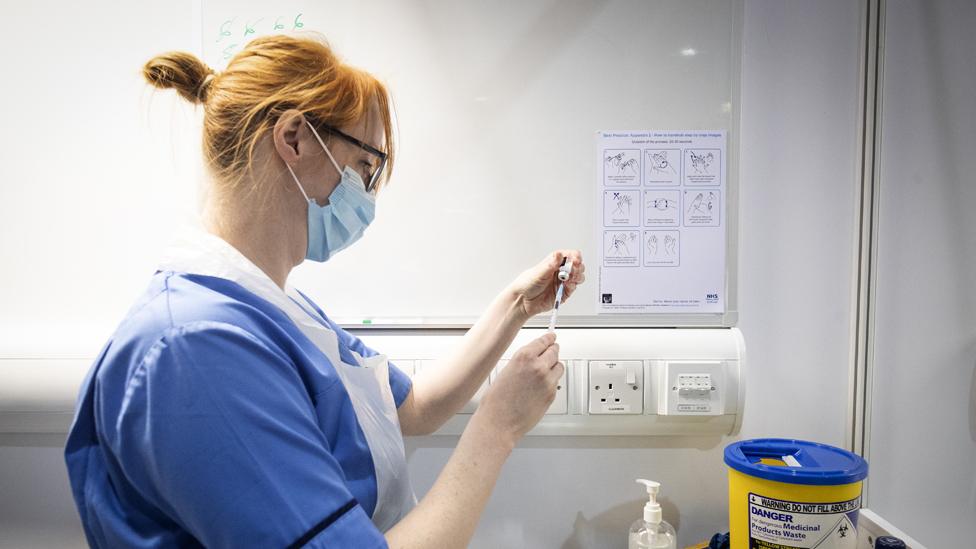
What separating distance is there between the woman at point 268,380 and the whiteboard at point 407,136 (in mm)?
285

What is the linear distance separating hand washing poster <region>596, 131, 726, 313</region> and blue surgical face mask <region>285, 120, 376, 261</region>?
51cm

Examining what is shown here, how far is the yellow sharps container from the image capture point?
848 millimetres

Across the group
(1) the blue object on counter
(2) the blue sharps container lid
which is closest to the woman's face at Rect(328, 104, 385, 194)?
(2) the blue sharps container lid

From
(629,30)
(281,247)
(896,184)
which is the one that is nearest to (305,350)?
(281,247)

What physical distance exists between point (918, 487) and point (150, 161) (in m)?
1.58

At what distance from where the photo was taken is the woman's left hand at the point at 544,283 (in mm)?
983

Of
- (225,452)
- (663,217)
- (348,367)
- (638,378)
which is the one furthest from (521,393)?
(663,217)

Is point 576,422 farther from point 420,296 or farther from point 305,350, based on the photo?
point 305,350

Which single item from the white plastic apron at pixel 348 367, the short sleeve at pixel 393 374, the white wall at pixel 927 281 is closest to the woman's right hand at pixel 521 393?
the white plastic apron at pixel 348 367

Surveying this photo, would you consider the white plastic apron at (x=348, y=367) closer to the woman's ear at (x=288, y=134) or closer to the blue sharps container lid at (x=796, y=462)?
the woman's ear at (x=288, y=134)

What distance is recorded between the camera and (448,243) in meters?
1.17

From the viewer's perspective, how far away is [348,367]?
0.80 metres

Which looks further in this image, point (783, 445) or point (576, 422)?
point (576, 422)

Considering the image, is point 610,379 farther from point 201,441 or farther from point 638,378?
point 201,441
